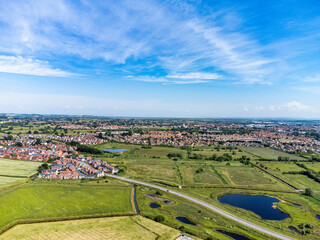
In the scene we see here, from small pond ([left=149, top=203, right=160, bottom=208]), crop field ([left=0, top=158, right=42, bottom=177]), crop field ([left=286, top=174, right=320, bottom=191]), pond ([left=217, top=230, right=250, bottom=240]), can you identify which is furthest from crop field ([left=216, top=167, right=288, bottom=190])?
crop field ([left=0, top=158, right=42, bottom=177])

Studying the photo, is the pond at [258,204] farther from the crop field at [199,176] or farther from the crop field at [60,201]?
the crop field at [60,201]

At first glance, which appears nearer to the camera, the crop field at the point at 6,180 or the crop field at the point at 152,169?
the crop field at the point at 6,180

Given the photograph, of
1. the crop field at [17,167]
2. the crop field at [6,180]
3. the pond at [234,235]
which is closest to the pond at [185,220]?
the pond at [234,235]

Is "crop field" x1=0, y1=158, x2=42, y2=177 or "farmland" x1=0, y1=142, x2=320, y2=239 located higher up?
"crop field" x1=0, y1=158, x2=42, y2=177

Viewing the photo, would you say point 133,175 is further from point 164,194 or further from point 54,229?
point 54,229

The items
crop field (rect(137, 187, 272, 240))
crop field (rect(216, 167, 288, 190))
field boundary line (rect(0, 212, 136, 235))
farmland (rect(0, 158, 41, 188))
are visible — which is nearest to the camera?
field boundary line (rect(0, 212, 136, 235))

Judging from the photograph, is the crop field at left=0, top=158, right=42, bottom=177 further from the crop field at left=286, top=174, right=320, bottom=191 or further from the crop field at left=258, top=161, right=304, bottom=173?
the crop field at left=258, top=161, right=304, bottom=173

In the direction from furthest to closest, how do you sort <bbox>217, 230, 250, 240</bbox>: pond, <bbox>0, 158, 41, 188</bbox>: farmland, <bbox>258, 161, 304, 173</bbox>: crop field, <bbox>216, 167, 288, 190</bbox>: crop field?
<bbox>258, 161, 304, 173</bbox>: crop field
<bbox>216, 167, 288, 190</bbox>: crop field
<bbox>0, 158, 41, 188</bbox>: farmland
<bbox>217, 230, 250, 240</bbox>: pond

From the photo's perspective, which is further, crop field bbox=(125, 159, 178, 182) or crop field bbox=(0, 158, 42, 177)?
crop field bbox=(125, 159, 178, 182)
